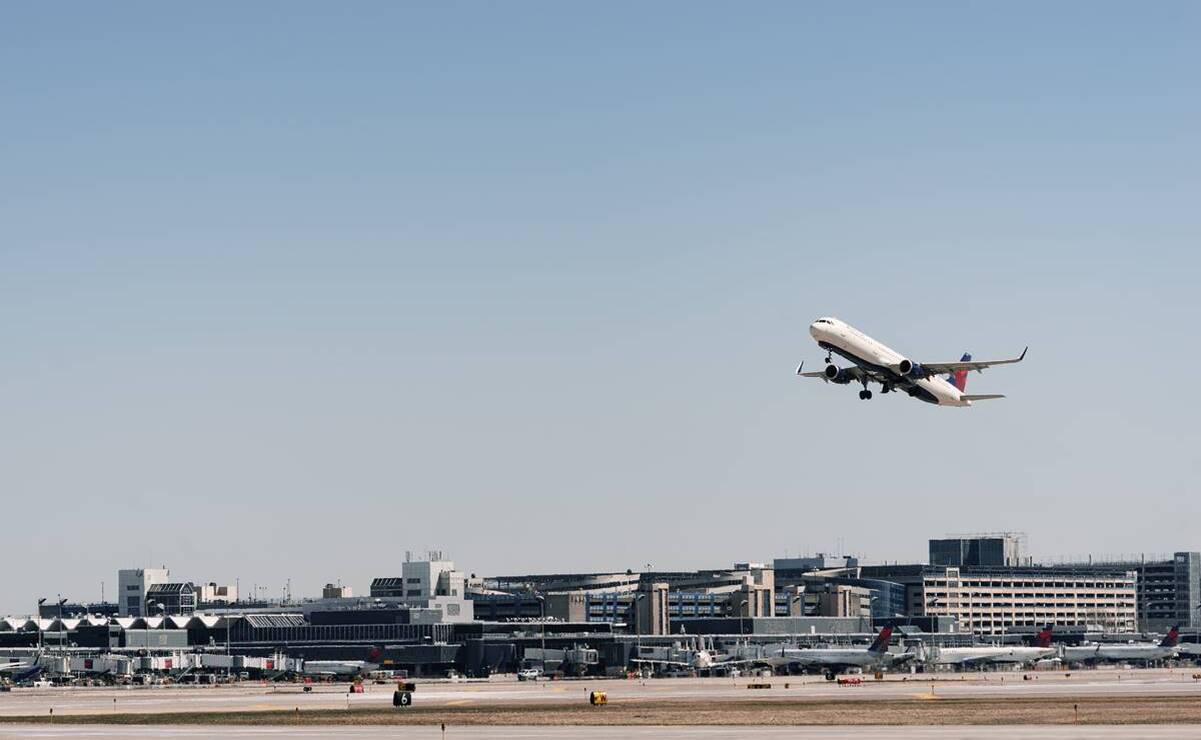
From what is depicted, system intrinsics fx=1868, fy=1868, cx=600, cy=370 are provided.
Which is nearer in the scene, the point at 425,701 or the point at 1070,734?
the point at 1070,734

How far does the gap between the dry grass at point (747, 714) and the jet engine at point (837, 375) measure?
92.9 feet

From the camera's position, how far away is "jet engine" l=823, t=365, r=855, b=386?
16612 cm

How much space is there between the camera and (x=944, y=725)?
389 feet

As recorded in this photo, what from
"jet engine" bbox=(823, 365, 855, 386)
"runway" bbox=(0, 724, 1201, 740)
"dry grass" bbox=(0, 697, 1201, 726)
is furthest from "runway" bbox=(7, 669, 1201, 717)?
"runway" bbox=(0, 724, 1201, 740)

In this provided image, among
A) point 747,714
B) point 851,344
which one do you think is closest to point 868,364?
point 851,344

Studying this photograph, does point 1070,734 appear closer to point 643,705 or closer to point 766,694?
point 643,705

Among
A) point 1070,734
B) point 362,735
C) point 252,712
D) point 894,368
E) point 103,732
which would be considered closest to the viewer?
point 1070,734

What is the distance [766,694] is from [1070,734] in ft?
252

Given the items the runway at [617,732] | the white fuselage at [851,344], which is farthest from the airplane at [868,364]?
the runway at [617,732]

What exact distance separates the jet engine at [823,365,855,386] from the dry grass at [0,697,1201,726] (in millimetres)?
28319

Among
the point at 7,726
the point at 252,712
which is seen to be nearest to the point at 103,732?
the point at 7,726

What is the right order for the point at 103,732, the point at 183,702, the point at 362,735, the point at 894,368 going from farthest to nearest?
the point at 183,702, the point at 894,368, the point at 103,732, the point at 362,735

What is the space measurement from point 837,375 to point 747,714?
39.5 meters

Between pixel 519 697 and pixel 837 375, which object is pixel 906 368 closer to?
pixel 837 375
